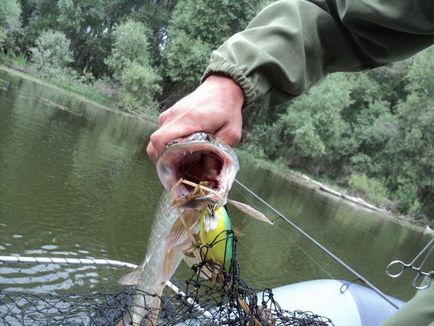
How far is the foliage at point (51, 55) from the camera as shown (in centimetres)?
2736

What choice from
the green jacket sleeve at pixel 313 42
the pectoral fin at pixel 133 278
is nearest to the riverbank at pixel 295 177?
the pectoral fin at pixel 133 278

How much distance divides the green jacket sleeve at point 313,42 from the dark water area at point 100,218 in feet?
11.5

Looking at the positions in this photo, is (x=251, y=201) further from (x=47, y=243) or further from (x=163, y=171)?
(x=163, y=171)

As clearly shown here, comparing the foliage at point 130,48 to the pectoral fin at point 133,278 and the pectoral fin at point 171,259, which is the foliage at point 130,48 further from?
the pectoral fin at point 171,259

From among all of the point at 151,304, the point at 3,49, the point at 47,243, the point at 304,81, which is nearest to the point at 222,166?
the point at 304,81

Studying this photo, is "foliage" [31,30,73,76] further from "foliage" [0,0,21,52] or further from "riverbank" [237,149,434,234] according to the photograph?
"riverbank" [237,149,434,234]

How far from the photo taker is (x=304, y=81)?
4.74 ft

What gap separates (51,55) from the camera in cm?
2825

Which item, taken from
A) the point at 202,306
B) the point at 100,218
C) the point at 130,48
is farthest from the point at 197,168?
the point at 130,48

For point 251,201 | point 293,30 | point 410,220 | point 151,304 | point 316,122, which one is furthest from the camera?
point 316,122

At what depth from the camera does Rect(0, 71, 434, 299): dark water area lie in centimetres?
516

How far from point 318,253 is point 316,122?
18.7 meters

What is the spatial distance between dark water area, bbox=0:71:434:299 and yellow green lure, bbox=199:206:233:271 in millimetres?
3252

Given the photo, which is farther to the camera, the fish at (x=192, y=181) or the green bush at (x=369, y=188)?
the green bush at (x=369, y=188)
